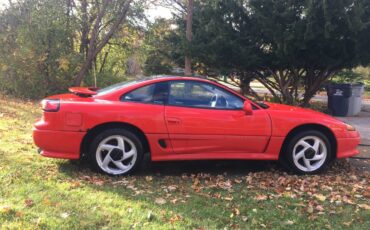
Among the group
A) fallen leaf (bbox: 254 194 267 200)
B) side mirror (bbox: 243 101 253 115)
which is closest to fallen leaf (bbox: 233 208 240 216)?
fallen leaf (bbox: 254 194 267 200)

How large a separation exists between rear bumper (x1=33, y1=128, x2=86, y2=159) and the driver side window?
50.9 inches

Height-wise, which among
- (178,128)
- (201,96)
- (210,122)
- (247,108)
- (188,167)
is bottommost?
(188,167)

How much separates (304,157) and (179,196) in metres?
2.09

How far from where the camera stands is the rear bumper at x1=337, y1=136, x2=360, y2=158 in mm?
6312

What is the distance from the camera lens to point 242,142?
6.01 m

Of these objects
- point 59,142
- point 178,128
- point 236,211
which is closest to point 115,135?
point 59,142

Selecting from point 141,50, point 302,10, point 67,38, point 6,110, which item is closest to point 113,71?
point 141,50

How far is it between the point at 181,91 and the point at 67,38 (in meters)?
11.1

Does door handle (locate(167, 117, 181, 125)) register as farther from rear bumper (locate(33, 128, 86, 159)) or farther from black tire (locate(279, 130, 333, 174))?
black tire (locate(279, 130, 333, 174))

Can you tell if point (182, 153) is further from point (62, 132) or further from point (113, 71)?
point (113, 71)

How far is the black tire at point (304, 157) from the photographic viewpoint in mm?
6164

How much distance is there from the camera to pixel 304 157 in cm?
624

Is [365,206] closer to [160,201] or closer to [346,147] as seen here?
[346,147]

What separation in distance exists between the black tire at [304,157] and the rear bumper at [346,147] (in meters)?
0.14
